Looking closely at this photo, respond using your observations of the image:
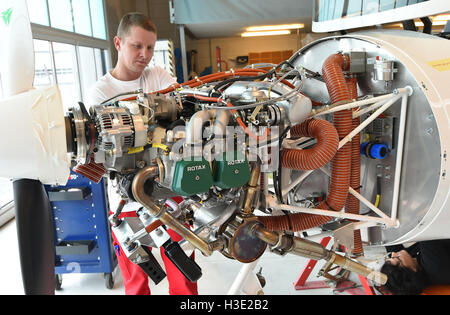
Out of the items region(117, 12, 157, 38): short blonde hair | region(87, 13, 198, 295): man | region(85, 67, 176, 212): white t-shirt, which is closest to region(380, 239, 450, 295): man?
region(87, 13, 198, 295): man

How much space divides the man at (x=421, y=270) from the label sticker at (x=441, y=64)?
4.21 ft

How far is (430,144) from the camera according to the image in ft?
5.46

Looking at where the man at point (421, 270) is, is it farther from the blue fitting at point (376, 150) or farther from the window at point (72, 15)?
the window at point (72, 15)

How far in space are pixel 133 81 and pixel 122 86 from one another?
3.5 inches

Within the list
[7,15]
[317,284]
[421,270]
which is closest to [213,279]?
[317,284]

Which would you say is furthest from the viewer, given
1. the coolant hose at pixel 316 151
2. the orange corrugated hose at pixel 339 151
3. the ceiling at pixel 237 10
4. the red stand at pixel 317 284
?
the ceiling at pixel 237 10

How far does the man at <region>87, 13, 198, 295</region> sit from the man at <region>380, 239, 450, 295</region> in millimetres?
1382

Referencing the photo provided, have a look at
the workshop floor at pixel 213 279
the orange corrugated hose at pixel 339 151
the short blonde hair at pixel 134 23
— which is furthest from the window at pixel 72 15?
the orange corrugated hose at pixel 339 151

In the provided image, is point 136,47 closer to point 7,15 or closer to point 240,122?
point 7,15

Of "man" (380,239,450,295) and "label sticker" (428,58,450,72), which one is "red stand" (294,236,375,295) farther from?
"label sticker" (428,58,450,72)

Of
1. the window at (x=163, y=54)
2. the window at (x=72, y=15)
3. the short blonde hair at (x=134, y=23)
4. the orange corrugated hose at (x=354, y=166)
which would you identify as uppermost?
the window at (x=72, y=15)

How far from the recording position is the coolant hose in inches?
63.2

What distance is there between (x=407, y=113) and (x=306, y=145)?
505mm

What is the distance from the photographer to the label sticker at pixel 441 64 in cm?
170
